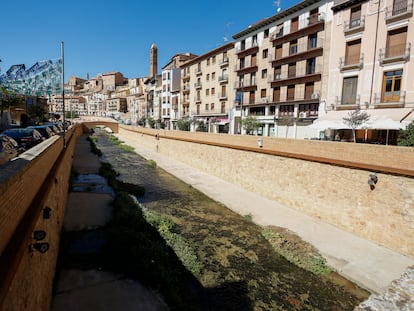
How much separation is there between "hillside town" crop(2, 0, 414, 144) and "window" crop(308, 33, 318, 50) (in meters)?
0.09

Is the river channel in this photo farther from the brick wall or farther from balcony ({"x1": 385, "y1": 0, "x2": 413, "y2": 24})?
balcony ({"x1": 385, "y1": 0, "x2": 413, "y2": 24})

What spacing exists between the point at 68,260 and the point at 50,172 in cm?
239

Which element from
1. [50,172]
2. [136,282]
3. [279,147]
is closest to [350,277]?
[136,282]

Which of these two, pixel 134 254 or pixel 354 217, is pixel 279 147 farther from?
pixel 134 254

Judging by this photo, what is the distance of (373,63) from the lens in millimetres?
17531

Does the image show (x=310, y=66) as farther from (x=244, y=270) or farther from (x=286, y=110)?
(x=244, y=270)

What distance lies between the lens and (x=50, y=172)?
6.25 m

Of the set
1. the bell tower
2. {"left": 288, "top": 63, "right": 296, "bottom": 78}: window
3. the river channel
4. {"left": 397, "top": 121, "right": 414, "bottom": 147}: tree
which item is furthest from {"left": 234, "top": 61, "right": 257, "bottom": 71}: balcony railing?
the bell tower

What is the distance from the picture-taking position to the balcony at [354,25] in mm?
18109

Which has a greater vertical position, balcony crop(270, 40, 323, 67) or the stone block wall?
balcony crop(270, 40, 323, 67)

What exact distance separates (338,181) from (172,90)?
4173 centimetres

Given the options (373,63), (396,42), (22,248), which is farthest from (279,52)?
(22,248)

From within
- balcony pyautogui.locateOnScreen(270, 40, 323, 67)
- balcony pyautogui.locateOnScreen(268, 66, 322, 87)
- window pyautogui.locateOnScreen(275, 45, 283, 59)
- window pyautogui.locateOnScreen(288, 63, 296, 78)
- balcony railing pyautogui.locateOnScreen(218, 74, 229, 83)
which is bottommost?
balcony pyautogui.locateOnScreen(268, 66, 322, 87)

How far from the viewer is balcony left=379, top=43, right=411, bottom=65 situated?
15888 millimetres
